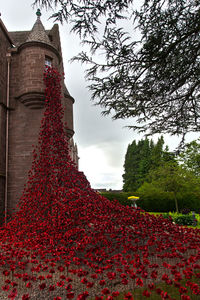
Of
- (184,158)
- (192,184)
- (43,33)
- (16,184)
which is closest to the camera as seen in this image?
(16,184)

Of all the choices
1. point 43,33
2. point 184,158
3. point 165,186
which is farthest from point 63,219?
point 184,158

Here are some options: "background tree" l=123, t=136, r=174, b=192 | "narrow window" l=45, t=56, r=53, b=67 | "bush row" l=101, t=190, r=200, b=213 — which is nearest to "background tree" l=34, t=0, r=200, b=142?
"narrow window" l=45, t=56, r=53, b=67

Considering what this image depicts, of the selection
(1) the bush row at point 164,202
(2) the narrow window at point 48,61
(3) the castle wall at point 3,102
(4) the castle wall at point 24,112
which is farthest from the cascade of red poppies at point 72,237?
(1) the bush row at point 164,202

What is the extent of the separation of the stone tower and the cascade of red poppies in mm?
459

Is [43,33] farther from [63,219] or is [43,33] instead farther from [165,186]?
[165,186]

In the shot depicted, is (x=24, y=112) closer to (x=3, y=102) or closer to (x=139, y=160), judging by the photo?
(x=3, y=102)

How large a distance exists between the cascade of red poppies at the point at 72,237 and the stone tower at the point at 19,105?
459 mm

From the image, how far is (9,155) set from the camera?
9.19 metres

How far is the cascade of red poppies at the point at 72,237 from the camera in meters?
3.62

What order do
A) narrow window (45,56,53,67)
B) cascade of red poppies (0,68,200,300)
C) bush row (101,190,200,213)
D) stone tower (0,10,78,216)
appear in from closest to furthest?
cascade of red poppies (0,68,200,300) → stone tower (0,10,78,216) → narrow window (45,56,53,67) → bush row (101,190,200,213)

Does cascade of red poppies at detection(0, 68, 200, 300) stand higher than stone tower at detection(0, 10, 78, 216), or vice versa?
stone tower at detection(0, 10, 78, 216)

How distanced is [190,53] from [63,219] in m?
5.33

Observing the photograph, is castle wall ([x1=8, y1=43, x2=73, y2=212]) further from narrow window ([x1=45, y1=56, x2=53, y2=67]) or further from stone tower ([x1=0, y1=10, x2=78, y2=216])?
narrow window ([x1=45, y1=56, x2=53, y2=67])

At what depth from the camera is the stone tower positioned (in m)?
8.90
